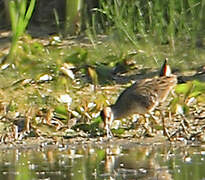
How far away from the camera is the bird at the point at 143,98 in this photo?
28.7 feet

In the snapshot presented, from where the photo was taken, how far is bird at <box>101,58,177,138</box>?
876 cm

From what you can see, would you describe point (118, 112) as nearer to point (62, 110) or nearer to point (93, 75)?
point (62, 110)

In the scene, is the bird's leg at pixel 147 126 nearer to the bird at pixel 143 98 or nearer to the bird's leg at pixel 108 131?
the bird at pixel 143 98

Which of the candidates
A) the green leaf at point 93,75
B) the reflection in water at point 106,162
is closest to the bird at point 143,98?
the reflection in water at point 106,162

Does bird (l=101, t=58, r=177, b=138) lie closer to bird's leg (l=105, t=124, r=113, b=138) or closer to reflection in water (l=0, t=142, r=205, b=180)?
bird's leg (l=105, t=124, r=113, b=138)

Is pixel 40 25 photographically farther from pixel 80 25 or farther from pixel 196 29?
pixel 196 29

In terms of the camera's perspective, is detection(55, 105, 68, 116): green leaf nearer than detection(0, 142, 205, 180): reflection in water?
No

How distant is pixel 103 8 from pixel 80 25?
0.47m

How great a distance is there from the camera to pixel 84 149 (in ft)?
26.3

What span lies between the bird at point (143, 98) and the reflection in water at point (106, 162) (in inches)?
23.5

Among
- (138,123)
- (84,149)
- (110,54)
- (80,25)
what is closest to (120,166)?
(84,149)

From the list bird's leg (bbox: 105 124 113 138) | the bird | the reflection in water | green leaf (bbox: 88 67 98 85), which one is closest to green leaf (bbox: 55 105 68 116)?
the bird

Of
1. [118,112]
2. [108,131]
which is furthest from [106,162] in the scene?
[118,112]

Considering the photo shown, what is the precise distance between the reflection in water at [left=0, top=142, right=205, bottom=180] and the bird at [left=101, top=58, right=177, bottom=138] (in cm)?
60
